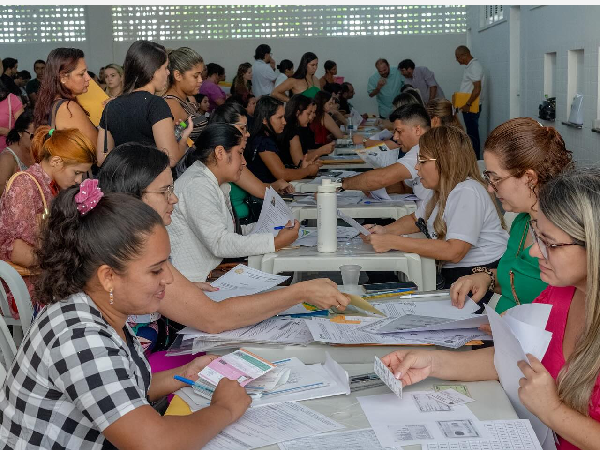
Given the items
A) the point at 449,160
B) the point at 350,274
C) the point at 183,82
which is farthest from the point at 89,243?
the point at 183,82

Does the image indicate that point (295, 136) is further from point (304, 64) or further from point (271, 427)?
point (271, 427)

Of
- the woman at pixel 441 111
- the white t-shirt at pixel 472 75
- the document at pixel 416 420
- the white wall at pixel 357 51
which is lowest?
the document at pixel 416 420

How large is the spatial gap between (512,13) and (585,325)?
9.26 m

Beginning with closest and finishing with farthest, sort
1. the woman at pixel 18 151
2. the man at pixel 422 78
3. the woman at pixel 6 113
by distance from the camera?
the woman at pixel 18 151, the woman at pixel 6 113, the man at pixel 422 78

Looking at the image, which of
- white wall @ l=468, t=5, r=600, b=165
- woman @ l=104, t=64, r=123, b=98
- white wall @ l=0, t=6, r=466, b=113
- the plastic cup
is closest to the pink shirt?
the plastic cup

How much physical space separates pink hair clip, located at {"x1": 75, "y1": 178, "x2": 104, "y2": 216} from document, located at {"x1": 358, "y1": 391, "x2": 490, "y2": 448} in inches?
26.4

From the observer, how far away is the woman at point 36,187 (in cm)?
297

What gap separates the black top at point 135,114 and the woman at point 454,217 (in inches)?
47.7

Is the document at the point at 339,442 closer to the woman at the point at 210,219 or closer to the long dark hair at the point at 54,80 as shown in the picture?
the woman at the point at 210,219

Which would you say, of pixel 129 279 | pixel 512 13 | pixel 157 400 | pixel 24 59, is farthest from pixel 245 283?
pixel 24 59

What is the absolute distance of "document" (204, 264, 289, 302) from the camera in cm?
232

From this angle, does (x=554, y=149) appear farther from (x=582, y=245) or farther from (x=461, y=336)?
(x=582, y=245)

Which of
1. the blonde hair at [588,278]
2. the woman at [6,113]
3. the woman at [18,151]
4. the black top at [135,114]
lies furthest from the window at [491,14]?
the blonde hair at [588,278]

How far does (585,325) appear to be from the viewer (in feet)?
4.96
